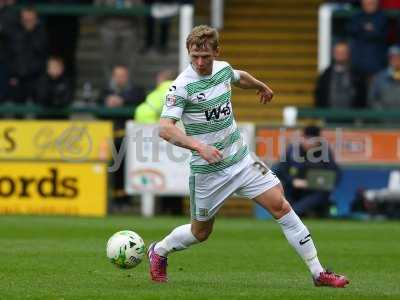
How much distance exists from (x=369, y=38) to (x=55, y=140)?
5.52 meters

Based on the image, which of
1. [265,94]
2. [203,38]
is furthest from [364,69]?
[203,38]

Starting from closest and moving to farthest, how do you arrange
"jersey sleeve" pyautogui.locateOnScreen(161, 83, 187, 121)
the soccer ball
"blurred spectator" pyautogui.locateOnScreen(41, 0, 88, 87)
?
"jersey sleeve" pyautogui.locateOnScreen(161, 83, 187, 121), the soccer ball, "blurred spectator" pyautogui.locateOnScreen(41, 0, 88, 87)

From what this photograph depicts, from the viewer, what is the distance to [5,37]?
71.4 feet

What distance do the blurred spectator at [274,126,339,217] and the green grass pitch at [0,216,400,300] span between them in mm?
893

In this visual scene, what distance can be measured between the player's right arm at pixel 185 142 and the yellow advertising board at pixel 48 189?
10.0m

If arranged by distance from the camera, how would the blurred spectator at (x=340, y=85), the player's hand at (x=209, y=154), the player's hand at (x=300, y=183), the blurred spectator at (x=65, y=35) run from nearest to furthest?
the player's hand at (x=209, y=154) < the player's hand at (x=300, y=183) < the blurred spectator at (x=340, y=85) < the blurred spectator at (x=65, y=35)

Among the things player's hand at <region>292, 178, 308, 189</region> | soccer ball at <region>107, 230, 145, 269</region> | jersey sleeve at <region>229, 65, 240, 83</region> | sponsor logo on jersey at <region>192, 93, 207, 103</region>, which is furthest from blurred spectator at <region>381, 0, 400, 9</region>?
sponsor logo on jersey at <region>192, 93, 207, 103</region>

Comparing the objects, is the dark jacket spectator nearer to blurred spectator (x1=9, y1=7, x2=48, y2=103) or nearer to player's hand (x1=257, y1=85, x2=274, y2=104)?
blurred spectator (x1=9, y1=7, x2=48, y2=103)

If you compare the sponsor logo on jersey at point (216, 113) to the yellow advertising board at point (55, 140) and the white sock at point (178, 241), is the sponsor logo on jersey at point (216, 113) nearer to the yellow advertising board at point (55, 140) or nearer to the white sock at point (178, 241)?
the white sock at point (178, 241)

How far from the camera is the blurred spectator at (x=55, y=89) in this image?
68.1 ft

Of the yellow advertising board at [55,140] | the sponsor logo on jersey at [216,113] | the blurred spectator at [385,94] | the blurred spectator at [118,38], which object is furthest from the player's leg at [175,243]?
the blurred spectator at [118,38]

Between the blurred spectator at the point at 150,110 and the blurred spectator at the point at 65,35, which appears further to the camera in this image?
the blurred spectator at the point at 65,35

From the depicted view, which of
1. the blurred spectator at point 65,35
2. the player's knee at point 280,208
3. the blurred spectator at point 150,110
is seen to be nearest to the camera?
the player's knee at point 280,208

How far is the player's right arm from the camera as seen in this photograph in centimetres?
980
